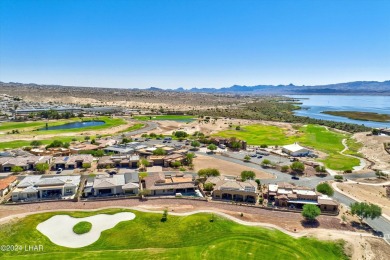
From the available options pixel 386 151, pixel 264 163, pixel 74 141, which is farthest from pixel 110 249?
pixel 386 151

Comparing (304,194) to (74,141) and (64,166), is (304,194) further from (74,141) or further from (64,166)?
(74,141)

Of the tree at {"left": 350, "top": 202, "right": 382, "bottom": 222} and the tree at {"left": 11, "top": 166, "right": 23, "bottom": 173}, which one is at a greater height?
the tree at {"left": 11, "top": 166, "right": 23, "bottom": 173}

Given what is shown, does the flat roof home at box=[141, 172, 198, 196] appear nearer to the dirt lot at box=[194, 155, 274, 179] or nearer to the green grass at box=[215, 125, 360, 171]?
the dirt lot at box=[194, 155, 274, 179]

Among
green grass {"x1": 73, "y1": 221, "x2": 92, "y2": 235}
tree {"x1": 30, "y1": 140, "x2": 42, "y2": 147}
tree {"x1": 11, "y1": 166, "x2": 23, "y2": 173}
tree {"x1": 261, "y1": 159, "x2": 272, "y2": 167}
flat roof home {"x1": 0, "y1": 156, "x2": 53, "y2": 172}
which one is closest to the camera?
green grass {"x1": 73, "y1": 221, "x2": 92, "y2": 235}

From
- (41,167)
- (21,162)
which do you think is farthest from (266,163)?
(21,162)

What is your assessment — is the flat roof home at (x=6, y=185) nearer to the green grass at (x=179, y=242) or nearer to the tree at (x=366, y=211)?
the green grass at (x=179, y=242)

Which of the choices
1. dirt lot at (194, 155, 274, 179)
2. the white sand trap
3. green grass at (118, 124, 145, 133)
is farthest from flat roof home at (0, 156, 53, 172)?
green grass at (118, 124, 145, 133)

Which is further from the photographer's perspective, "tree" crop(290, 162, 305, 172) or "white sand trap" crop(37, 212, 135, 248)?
"tree" crop(290, 162, 305, 172)

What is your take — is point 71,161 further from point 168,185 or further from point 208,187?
point 208,187
